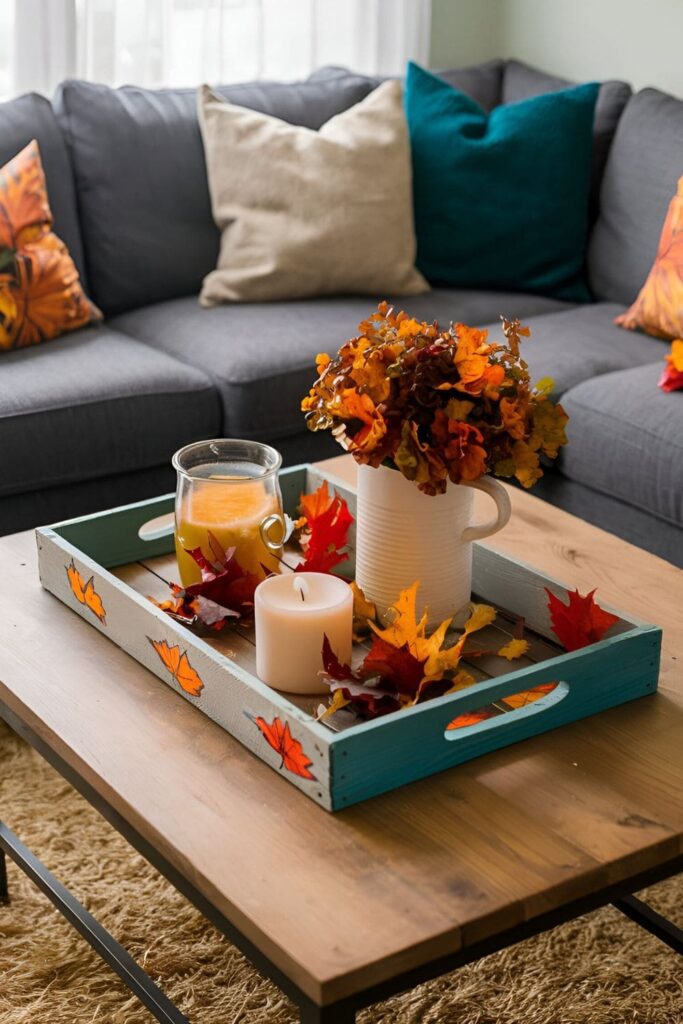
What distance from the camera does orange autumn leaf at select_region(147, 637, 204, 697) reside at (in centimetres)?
128

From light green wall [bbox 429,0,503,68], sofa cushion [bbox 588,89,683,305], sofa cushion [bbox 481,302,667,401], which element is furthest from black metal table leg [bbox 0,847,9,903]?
light green wall [bbox 429,0,503,68]

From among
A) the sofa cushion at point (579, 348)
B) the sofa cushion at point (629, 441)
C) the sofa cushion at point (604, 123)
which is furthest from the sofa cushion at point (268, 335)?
the sofa cushion at point (629, 441)

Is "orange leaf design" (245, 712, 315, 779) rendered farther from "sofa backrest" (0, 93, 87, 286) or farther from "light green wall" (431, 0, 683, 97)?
"light green wall" (431, 0, 683, 97)

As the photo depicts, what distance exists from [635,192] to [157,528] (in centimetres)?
171

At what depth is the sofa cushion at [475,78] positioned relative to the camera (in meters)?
3.19

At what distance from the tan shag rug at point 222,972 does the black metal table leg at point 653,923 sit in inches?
3.2

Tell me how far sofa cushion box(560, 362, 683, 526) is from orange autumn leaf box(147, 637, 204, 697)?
3.86 ft

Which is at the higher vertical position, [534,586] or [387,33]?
[387,33]

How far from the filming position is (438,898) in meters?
1.01

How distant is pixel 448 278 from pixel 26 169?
39.7 inches

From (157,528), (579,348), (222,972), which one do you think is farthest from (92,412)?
(222,972)

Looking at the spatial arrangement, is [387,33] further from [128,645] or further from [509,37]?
[128,645]

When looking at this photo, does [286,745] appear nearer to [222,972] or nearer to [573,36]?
[222,972]

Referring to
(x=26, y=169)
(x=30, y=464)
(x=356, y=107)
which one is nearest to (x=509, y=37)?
(x=356, y=107)
